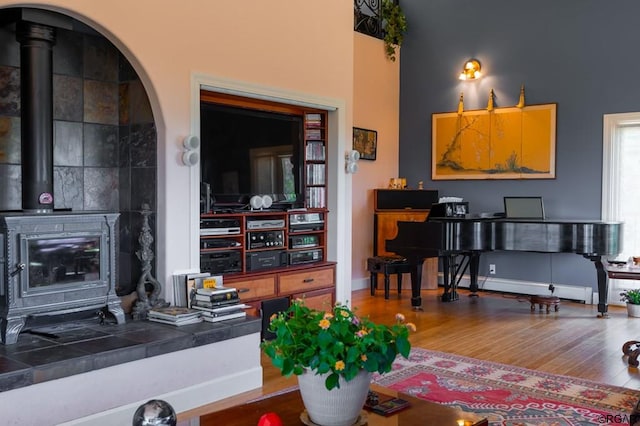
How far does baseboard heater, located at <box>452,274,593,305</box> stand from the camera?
715 cm

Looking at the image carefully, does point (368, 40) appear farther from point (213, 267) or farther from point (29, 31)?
point (29, 31)

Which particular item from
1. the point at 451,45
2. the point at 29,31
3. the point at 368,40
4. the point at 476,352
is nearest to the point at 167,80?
the point at 29,31

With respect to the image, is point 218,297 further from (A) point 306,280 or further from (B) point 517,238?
(B) point 517,238

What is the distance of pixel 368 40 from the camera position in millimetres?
8133

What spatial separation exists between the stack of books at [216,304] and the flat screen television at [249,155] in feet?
3.03

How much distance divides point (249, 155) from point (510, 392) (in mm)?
2741

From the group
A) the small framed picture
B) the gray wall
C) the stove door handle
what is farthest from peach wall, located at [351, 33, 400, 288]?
the stove door handle

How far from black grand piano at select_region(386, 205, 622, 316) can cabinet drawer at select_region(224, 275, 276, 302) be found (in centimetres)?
194

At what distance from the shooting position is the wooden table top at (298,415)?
2.37 m

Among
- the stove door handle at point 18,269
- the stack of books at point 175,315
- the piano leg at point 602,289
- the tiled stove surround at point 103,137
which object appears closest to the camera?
the stove door handle at point 18,269

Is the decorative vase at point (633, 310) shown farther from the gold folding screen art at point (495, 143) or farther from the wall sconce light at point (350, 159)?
the wall sconce light at point (350, 159)

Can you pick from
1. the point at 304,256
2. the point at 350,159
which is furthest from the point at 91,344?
the point at 350,159

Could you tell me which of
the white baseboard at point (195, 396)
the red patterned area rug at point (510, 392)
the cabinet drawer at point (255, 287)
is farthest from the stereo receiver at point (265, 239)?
the red patterned area rug at point (510, 392)

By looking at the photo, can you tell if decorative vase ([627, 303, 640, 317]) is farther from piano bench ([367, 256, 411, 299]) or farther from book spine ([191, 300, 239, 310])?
book spine ([191, 300, 239, 310])
